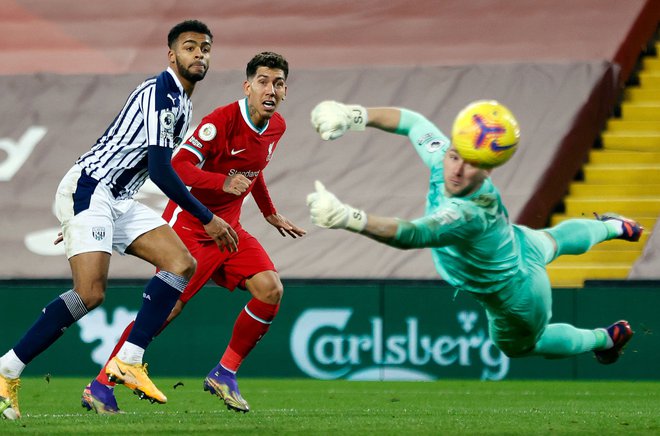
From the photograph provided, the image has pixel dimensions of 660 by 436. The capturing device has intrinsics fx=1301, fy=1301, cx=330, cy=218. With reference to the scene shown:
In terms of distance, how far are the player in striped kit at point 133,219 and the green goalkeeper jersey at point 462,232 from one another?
118 centimetres

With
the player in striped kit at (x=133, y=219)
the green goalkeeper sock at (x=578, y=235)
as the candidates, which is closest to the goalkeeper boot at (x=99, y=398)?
the player in striped kit at (x=133, y=219)

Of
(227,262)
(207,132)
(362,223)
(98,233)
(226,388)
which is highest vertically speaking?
(207,132)

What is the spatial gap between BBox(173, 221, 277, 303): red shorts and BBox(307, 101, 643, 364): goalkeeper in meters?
1.52

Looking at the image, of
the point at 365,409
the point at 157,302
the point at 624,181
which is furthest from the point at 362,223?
the point at 624,181

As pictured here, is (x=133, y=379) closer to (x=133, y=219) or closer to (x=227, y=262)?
(x=133, y=219)

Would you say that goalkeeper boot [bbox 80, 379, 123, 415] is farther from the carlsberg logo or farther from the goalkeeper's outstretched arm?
the carlsberg logo

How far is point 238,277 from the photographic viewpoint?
309 inches

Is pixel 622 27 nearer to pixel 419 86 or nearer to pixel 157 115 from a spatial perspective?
pixel 419 86

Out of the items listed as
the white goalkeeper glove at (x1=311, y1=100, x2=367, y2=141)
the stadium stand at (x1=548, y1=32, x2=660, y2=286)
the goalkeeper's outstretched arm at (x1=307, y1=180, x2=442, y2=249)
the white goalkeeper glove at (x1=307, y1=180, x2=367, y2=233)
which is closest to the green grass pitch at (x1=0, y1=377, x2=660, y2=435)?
the goalkeeper's outstretched arm at (x1=307, y1=180, x2=442, y2=249)

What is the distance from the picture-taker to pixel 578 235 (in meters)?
6.84

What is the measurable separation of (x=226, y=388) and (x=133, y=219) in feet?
3.74

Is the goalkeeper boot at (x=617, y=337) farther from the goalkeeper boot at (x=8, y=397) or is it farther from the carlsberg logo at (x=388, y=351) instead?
the carlsberg logo at (x=388, y=351)

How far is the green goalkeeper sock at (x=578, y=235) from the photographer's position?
269 inches

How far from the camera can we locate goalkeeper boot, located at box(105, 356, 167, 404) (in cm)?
687
